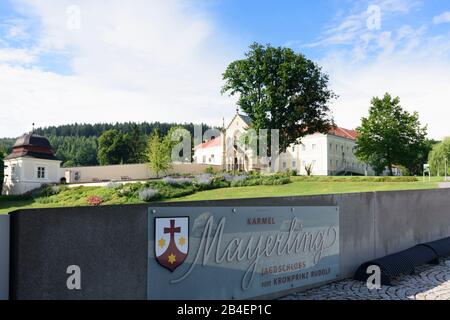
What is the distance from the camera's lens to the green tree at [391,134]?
159 feet

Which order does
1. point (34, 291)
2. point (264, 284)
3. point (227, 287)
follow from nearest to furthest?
1. point (34, 291)
2. point (227, 287)
3. point (264, 284)

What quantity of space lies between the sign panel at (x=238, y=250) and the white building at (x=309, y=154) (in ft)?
225

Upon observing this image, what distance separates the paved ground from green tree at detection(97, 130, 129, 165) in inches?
3512

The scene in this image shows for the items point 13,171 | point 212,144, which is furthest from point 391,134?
point 212,144

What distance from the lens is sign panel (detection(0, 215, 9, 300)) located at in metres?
4.28

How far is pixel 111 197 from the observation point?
117 feet

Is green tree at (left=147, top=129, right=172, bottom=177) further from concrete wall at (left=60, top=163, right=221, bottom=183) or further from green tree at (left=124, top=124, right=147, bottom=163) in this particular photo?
green tree at (left=124, top=124, right=147, bottom=163)

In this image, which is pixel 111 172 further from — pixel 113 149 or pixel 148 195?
pixel 148 195

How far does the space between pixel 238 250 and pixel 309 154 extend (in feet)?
260

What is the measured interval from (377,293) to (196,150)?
9495 centimetres

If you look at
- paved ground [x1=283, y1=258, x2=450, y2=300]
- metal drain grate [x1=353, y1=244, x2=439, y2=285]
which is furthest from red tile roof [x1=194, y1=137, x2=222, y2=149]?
paved ground [x1=283, y1=258, x2=450, y2=300]

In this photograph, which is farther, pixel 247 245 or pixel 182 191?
pixel 182 191

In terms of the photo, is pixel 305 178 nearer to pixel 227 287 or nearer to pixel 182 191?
pixel 182 191
